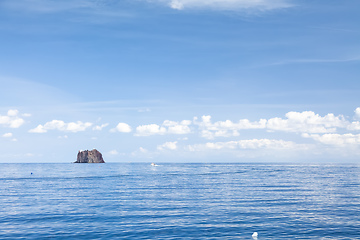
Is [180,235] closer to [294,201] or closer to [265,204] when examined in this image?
[265,204]

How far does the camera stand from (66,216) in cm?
4484

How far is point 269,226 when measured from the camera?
37594mm

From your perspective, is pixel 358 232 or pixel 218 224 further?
pixel 218 224

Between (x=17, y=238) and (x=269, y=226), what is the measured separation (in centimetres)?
2902

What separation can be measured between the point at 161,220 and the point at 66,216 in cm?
1445

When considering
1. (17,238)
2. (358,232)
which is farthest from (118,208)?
(358,232)

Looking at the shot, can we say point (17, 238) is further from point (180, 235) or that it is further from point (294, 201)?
point (294, 201)

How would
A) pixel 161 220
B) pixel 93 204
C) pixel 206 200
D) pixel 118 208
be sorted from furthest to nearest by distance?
pixel 206 200 < pixel 93 204 < pixel 118 208 < pixel 161 220

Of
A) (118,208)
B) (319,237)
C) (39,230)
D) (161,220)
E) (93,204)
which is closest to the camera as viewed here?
(319,237)

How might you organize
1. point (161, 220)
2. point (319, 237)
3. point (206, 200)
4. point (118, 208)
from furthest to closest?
1. point (206, 200)
2. point (118, 208)
3. point (161, 220)
4. point (319, 237)

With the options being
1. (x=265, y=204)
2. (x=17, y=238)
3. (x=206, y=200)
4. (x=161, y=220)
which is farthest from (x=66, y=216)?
(x=265, y=204)

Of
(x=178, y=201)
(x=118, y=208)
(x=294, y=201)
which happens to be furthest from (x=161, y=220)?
(x=294, y=201)

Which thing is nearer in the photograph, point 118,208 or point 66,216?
point 66,216

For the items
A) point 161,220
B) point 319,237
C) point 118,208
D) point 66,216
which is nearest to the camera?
point 319,237
